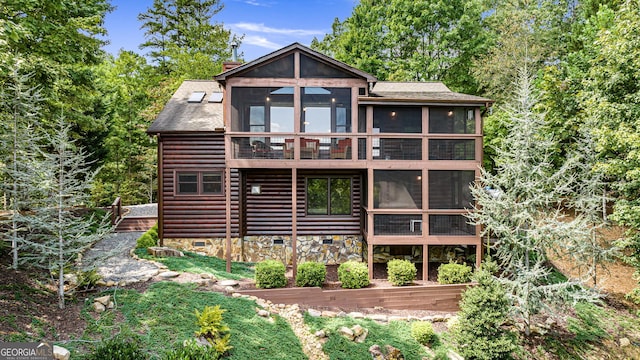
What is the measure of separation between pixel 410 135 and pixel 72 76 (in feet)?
37.6

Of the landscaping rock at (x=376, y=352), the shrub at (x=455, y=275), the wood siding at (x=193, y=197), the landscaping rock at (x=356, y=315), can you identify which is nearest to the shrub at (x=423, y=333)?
the landscaping rock at (x=376, y=352)

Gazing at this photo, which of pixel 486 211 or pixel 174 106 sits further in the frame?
pixel 174 106

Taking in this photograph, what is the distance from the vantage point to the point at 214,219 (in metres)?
11.5

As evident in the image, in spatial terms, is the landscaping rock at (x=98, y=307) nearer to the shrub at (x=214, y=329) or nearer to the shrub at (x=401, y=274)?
the shrub at (x=214, y=329)

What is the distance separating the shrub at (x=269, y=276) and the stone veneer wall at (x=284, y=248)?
2.77 m

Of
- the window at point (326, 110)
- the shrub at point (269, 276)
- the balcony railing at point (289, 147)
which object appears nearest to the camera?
the shrub at point (269, 276)

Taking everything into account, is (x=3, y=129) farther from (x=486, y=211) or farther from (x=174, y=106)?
(x=486, y=211)

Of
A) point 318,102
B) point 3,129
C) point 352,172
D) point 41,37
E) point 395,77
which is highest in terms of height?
point 395,77

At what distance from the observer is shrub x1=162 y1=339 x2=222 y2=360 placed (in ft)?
17.0

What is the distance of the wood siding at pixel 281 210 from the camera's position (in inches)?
456

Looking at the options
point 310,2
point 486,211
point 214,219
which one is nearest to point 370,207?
point 486,211

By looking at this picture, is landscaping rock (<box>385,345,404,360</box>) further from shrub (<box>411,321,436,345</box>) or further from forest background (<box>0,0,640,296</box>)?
forest background (<box>0,0,640,296</box>)

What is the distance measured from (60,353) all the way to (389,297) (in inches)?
295

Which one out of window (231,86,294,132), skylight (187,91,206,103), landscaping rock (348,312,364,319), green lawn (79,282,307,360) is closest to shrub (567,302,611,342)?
landscaping rock (348,312,364,319)
